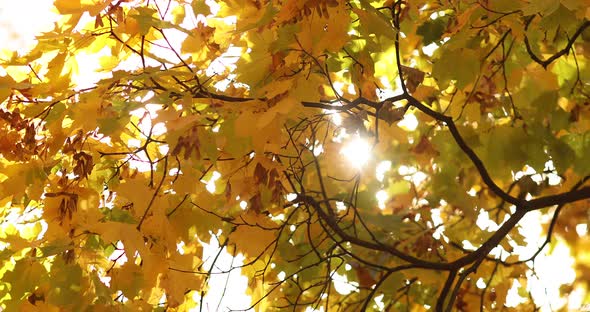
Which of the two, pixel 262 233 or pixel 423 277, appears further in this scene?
pixel 423 277

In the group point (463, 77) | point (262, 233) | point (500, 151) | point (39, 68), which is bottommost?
point (262, 233)

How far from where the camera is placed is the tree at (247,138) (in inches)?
69.0

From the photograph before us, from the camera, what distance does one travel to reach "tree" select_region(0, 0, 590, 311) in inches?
69.0

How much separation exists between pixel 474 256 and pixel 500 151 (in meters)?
0.70

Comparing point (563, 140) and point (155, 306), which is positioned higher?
point (563, 140)

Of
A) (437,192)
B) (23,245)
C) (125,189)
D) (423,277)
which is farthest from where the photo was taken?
(437,192)

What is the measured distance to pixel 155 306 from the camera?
261cm

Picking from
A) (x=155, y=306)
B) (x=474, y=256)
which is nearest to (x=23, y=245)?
(x=155, y=306)

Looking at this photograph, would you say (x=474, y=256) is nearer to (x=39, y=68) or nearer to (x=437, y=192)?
(x=437, y=192)

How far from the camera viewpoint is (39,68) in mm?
2191

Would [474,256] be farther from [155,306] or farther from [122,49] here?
[122,49]

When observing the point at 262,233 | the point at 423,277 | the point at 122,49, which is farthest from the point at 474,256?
the point at 122,49

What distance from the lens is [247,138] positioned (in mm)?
1744

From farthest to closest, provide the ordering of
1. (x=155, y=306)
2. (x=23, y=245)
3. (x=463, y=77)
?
1. (x=155, y=306)
2. (x=463, y=77)
3. (x=23, y=245)
